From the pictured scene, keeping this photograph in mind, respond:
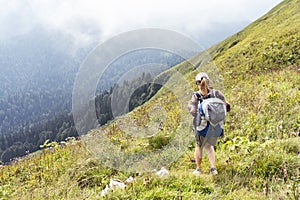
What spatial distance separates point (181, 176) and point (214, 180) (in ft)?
1.78

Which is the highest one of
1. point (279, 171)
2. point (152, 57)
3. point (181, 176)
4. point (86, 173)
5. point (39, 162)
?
point (152, 57)

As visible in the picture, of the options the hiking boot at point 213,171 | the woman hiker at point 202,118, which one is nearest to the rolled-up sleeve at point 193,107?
the woman hiker at point 202,118

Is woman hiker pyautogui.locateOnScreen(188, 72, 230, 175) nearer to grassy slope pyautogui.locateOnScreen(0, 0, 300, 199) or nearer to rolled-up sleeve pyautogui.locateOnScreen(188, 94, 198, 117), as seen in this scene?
rolled-up sleeve pyautogui.locateOnScreen(188, 94, 198, 117)

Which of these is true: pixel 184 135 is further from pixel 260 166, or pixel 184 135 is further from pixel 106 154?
pixel 260 166

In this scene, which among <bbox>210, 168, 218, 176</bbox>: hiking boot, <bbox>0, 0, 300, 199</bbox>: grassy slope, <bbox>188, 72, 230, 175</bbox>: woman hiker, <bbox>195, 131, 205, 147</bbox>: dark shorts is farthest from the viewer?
<bbox>195, 131, 205, 147</bbox>: dark shorts

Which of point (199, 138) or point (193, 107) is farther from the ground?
point (193, 107)

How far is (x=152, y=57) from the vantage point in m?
5.98

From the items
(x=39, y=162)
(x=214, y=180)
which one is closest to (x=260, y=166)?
(x=214, y=180)

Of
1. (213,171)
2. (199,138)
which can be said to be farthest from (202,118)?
(213,171)

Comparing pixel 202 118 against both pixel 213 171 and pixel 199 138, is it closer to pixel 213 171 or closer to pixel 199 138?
pixel 199 138

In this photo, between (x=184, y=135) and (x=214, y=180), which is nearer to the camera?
(x=214, y=180)

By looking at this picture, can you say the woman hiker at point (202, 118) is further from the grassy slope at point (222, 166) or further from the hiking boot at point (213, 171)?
the grassy slope at point (222, 166)

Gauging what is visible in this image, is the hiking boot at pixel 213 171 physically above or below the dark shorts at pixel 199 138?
below

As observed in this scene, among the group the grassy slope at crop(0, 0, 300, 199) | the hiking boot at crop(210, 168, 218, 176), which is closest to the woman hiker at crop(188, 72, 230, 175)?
the hiking boot at crop(210, 168, 218, 176)
